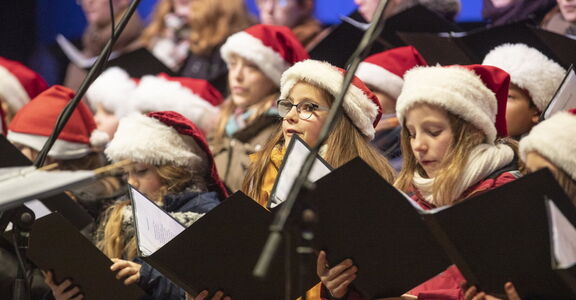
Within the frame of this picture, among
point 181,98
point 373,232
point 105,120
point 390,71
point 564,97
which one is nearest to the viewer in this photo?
point 373,232

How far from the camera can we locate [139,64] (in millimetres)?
5512

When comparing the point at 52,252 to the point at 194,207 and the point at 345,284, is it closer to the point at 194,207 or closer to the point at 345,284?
the point at 194,207

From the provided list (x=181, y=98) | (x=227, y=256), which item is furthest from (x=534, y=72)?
(x=181, y=98)

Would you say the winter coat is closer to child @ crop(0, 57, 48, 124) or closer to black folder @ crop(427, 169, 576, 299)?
child @ crop(0, 57, 48, 124)

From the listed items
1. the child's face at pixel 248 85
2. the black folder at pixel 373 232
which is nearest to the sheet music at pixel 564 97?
the black folder at pixel 373 232

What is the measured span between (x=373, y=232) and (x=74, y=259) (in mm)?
1223

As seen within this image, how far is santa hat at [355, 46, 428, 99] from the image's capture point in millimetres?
4125

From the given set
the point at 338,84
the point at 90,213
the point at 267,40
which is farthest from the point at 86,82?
the point at 267,40

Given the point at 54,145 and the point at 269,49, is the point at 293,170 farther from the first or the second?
the point at 54,145

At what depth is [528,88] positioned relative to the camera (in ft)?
11.6

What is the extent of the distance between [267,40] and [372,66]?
71 cm

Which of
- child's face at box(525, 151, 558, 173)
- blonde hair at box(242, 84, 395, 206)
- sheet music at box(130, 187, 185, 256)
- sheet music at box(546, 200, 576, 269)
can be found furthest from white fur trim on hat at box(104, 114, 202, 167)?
sheet music at box(546, 200, 576, 269)

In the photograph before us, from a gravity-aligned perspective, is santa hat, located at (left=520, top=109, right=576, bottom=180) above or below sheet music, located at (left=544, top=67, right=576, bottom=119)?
above

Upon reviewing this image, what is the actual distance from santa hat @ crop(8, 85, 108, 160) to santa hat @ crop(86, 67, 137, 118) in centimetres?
61
